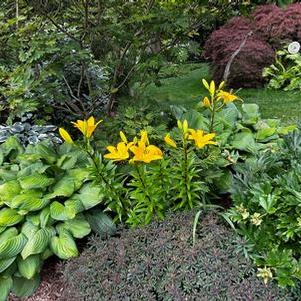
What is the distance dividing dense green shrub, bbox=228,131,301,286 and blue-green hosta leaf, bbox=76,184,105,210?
2.41ft

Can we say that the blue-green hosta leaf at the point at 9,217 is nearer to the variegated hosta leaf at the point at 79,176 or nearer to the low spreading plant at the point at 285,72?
the variegated hosta leaf at the point at 79,176

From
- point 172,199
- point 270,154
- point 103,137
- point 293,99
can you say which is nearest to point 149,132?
point 103,137

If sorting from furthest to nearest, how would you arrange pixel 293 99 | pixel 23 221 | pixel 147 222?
pixel 293 99
pixel 23 221
pixel 147 222

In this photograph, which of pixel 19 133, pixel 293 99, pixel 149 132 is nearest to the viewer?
pixel 149 132

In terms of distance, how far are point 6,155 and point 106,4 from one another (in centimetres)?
126

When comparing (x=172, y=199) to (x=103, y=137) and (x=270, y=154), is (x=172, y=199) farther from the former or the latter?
(x=103, y=137)

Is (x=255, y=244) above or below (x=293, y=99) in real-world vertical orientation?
above

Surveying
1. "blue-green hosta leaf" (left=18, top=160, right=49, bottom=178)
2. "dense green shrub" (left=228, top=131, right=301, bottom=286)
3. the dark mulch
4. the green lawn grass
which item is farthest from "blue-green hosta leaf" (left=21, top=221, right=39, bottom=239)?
the green lawn grass

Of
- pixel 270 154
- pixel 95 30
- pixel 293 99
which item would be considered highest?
pixel 95 30

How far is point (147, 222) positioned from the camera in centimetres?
236

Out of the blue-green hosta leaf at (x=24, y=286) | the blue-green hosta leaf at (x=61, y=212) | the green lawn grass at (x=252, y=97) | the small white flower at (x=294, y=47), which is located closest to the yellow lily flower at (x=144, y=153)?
the blue-green hosta leaf at (x=61, y=212)

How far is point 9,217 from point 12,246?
0.59 feet

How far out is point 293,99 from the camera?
5629 mm

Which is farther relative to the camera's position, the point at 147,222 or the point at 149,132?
the point at 149,132
